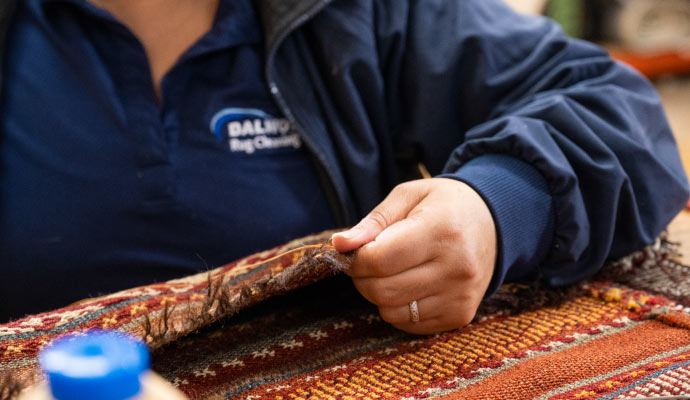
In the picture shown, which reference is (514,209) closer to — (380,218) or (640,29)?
(380,218)

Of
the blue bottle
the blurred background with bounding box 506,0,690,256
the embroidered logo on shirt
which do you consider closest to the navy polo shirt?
the embroidered logo on shirt

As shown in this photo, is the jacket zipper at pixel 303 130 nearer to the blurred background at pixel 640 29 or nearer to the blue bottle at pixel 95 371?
the blue bottle at pixel 95 371

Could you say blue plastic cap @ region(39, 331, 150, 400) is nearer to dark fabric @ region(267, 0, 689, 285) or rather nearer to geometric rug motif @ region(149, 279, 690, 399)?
geometric rug motif @ region(149, 279, 690, 399)

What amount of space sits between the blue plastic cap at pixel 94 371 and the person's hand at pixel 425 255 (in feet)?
0.67

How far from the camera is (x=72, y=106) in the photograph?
1.94 feet

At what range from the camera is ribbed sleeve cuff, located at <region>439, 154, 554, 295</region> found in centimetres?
48

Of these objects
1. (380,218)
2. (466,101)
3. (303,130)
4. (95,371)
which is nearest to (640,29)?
(466,101)

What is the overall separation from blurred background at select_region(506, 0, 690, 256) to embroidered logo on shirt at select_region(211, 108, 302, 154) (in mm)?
1396

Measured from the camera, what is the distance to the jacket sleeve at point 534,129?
0.51 m

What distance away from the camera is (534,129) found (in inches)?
20.9

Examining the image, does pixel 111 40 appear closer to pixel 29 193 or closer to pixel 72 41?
pixel 72 41

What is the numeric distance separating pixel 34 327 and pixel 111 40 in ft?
1.03

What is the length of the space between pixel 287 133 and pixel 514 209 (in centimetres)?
25

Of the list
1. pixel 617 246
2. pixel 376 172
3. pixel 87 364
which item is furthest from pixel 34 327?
pixel 617 246
